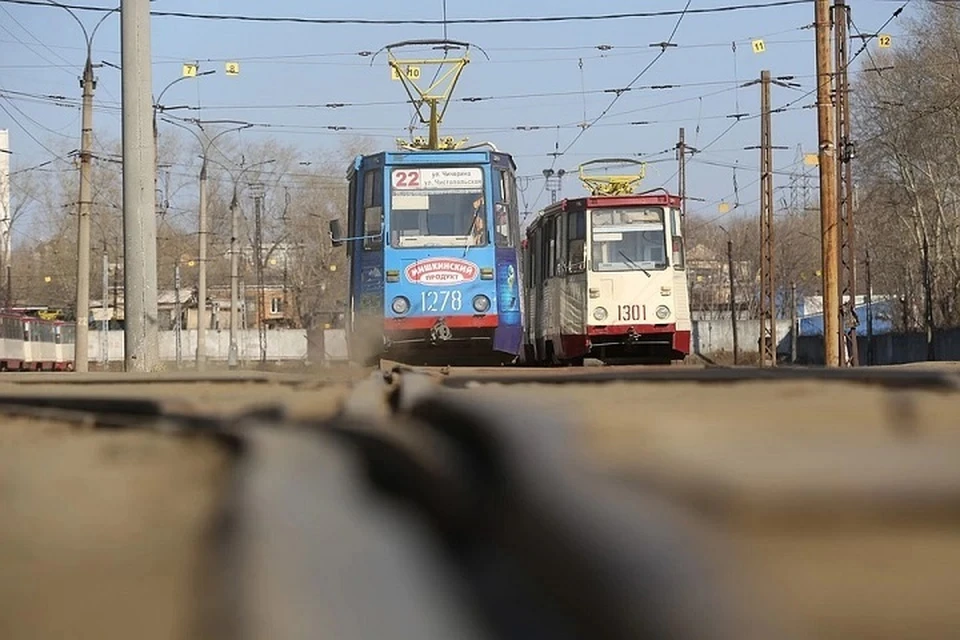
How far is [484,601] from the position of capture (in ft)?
4.11

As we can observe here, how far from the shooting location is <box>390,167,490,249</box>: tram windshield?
542 inches

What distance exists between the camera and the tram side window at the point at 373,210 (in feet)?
45.4

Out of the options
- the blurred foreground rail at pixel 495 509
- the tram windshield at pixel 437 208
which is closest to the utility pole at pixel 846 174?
the tram windshield at pixel 437 208

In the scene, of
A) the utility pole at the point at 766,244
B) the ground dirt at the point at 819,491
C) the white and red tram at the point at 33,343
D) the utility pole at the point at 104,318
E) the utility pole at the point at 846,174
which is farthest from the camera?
the white and red tram at the point at 33,343

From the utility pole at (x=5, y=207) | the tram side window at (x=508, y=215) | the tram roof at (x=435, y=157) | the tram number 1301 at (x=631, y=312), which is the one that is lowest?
the tram number 1301 at (x=631, y=312)

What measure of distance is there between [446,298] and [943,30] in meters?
37.4

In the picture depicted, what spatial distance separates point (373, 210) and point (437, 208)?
29.2 inches

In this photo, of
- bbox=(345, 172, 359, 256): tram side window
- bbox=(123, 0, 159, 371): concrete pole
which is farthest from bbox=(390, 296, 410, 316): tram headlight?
bbox=(123, 0, 159, 371): concrete pole

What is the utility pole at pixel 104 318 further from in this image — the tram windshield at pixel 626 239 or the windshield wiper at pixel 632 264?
the windshield wiper at pixel 632 264

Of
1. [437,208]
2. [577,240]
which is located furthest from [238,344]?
[437,208]

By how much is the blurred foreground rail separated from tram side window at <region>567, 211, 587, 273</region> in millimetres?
16211

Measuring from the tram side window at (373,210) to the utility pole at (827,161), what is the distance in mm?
9453

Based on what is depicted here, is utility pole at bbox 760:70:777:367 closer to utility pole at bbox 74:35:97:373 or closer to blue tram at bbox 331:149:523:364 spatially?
utility pole at bbox 74:35:97:373

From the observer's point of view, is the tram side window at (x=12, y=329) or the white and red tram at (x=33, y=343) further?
the white and red tram at (x=33, y=343)
